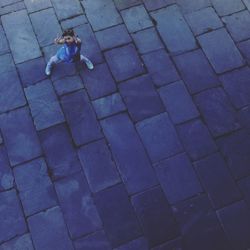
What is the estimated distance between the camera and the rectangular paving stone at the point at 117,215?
4.68 meters

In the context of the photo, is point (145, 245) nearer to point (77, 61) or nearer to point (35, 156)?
point (35, 156)

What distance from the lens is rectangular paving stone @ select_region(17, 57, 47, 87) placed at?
5629mm

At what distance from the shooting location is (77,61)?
5.56 meters

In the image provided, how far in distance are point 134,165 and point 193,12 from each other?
2.96 m

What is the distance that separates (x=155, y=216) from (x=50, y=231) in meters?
1.40

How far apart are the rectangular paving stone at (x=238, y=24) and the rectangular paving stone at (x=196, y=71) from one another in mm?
707

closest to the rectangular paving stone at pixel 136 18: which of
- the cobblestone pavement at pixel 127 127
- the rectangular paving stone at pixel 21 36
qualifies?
the cobblestone pavement at pixel 127 127

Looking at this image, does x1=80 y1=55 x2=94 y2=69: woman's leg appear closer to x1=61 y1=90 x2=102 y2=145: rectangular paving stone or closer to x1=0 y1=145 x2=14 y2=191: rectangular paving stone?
x1=61 y1=90 x2=102 y2=145: rectangular paving stone

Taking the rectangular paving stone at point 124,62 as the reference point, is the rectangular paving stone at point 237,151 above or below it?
below

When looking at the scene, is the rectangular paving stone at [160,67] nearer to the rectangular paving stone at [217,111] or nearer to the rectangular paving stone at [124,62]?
the rectangular paving stone at [124,62]

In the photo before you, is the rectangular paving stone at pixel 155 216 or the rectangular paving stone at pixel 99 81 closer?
the rectangular paving stone at pixel 155 216

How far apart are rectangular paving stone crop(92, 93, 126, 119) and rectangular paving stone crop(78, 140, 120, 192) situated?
47cm

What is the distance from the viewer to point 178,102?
5.46m

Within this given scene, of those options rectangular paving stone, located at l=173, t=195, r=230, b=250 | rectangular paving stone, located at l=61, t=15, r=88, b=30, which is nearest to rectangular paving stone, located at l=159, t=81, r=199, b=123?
rectangular paving stone, located at l=173, t=195, r=230, b=250
